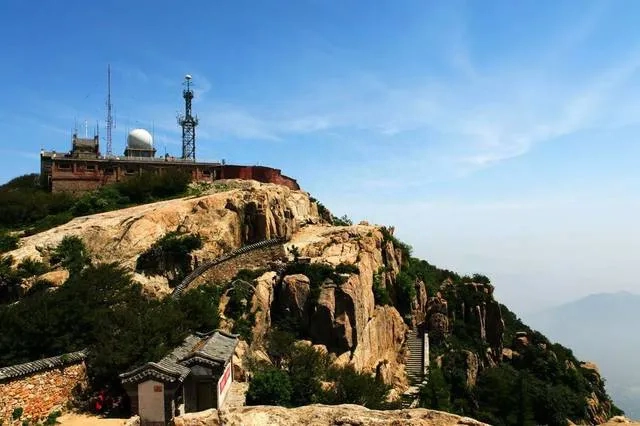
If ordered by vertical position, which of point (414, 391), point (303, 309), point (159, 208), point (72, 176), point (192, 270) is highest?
point (72, 176)

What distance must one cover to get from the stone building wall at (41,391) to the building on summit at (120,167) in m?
25.2

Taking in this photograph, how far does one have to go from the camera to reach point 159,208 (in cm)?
3381

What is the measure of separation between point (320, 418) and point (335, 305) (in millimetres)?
23537

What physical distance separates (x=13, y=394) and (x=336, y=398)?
1026cm

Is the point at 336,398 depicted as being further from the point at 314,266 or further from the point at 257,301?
the point at 314,266

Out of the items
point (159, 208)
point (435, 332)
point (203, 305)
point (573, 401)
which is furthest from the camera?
point (435, 332)

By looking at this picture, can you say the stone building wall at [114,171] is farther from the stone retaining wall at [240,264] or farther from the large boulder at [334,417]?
the large boulder at [334,417]

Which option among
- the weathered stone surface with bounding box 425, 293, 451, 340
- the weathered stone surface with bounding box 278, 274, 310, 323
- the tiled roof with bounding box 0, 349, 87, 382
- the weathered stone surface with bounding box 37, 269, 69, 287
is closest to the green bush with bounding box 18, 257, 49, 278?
the weathered stone surface with bounding box 37, 269, 69, 287

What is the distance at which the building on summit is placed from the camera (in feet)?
136

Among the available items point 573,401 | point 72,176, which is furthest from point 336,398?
point 72,176

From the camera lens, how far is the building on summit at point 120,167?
1633 inches

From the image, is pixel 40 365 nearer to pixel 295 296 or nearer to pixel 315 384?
pixel 315 384

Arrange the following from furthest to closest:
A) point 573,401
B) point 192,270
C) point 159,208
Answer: point 573,401 → point 159,208 → point 192,270

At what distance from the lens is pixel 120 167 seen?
4316 cm
